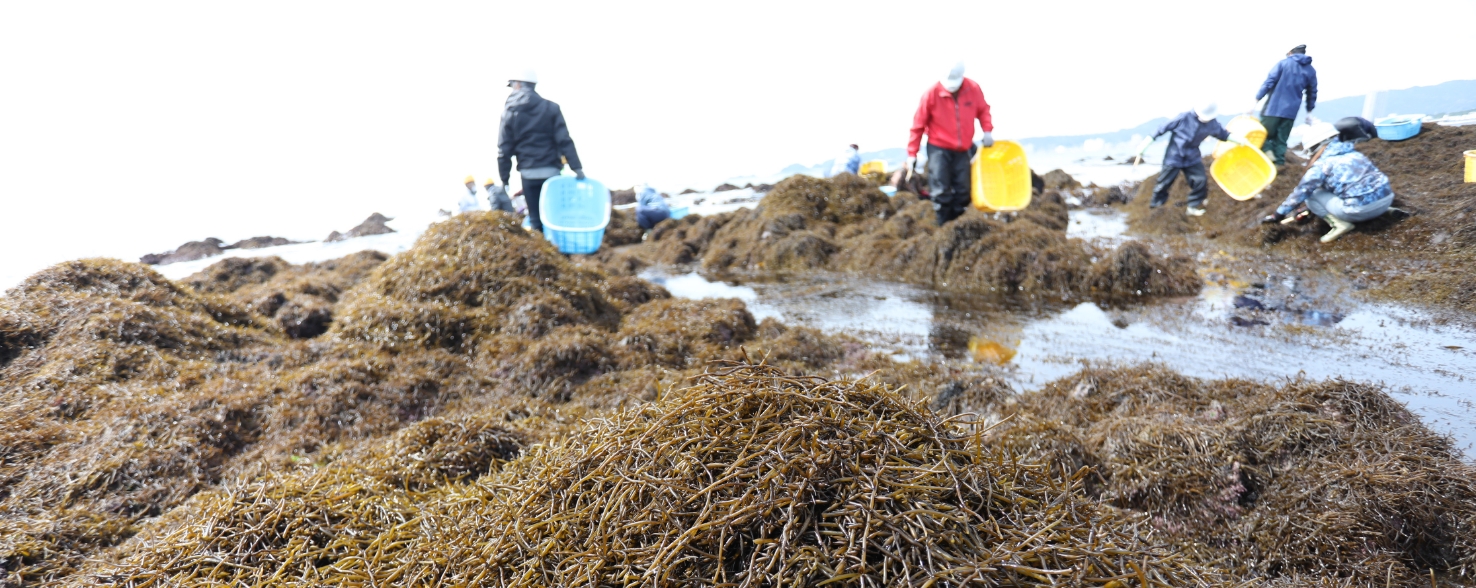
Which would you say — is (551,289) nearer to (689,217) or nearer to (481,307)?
(481,307)

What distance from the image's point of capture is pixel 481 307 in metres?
4.36

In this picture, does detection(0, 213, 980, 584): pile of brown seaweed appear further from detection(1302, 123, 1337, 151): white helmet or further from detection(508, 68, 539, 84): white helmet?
detection(1302, 123, 1337, 151): white helmet

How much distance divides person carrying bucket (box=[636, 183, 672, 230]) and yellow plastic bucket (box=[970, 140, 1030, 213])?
24.0 ft

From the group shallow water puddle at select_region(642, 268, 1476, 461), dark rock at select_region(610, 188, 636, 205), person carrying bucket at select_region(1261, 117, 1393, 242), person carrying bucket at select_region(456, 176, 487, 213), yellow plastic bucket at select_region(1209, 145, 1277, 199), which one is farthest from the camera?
dark rock at select_region(610, 188, 636, 205)

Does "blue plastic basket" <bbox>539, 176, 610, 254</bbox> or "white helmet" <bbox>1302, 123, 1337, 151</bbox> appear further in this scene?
"blue plastic basket" <bbox>539, 176, 610, 254</bbox>

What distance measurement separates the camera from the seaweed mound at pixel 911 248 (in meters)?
5.11

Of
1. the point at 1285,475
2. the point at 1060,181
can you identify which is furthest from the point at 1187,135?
the point at 1060,181

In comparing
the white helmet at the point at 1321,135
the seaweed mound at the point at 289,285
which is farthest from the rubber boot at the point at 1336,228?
the seaweed mound at the point at 289,285

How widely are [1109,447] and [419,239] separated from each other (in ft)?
17.2

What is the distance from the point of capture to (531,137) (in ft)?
19.7

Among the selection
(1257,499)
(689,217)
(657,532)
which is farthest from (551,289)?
(689,217)

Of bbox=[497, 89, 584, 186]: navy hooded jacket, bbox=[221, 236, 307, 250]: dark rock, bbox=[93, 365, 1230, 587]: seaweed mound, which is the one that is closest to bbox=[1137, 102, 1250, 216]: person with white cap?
bbox=[497, 89, 584, 186]: navy hooded jacket

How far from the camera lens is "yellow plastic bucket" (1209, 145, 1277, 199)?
22.6 ft

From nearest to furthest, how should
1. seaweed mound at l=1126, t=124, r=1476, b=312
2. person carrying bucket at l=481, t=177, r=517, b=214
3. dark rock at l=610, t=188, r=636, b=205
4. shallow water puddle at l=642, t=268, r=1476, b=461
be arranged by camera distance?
shallow water puddle at l=642, t=268, r=1476, b=461 < seaweed mound at l=1126, t=124, r=1476, b=312 < person carrying bucket at l=481, t=177, r=517, b=214 < dark rock at l=610, t=188, r=636, b=205
